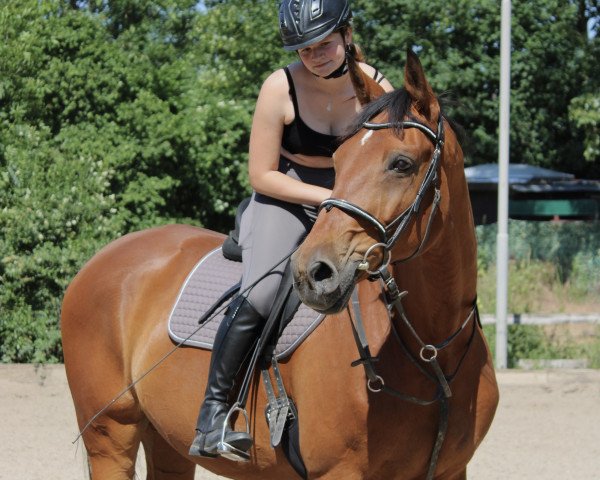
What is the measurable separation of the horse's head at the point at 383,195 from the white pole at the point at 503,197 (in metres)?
6.44

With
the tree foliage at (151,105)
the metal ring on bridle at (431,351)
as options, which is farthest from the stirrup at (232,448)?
the tree foliage at (151,105)

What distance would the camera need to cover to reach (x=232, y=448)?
383 centimetres

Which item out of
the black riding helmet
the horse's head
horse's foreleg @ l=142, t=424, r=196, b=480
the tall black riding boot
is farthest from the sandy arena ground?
the horse's head

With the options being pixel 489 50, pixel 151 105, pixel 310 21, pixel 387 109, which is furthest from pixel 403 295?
pixel 489 50

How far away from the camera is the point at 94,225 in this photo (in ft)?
34.3

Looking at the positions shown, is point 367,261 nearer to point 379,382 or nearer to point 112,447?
point 379,382

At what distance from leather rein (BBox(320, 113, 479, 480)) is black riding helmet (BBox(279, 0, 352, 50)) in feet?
1.88

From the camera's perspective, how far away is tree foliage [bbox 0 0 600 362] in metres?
10.1

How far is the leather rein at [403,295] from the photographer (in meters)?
3.09

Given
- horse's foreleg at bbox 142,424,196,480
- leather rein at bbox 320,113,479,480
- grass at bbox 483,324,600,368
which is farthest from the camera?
grass at bbox 483,324,600,368

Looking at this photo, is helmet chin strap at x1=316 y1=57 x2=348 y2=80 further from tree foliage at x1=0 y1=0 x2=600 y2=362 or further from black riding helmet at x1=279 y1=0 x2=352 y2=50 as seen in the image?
tree foliage at x1=0 y1=0 x2=600 y2=362

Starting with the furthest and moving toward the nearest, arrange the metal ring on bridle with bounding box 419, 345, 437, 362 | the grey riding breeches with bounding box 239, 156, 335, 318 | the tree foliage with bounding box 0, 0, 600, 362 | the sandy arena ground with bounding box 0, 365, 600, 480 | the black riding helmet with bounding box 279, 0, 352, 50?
the tree foliage with bounding box 0, 0, 600, 362
the sandy arena ground with bounding box 0, 365, 600, 480
the grey riding breeches with bounding box 239, 156, 335, 318
the black riding helmet with bounding box 279, 0, 352, 50
the metal ring on bridle with bounding box 419, 345, 437, 362

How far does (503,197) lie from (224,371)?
6.45 metres

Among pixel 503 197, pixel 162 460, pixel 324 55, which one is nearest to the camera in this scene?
pixel 324 55
